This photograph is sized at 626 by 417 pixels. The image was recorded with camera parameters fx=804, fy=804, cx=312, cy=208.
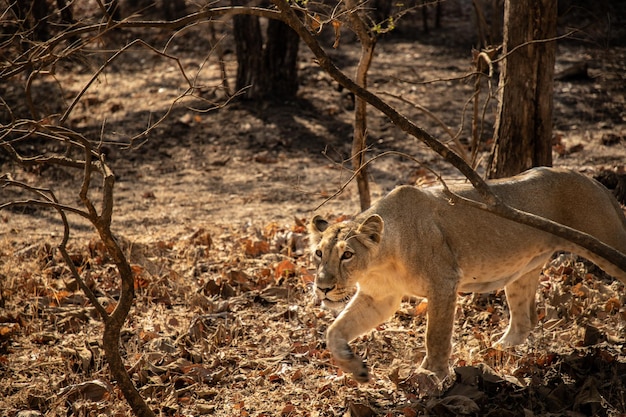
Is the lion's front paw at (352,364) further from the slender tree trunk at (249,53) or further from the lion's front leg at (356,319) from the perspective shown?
the slender tree trunk at (249,53)

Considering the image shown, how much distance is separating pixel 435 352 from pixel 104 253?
172 inches

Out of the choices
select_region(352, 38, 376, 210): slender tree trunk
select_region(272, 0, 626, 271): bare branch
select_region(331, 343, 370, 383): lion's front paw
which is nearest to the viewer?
select_region(272, 0, 626, 271): bare branch

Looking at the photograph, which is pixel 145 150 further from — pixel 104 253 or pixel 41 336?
pixel 41 336

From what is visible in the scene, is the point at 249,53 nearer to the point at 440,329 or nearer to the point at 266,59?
the point at 266,59

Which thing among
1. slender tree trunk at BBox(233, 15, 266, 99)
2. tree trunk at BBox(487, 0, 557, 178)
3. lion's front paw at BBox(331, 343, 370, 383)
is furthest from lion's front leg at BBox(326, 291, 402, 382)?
slender tree trunk at BBox(233, 15, 266, 99)

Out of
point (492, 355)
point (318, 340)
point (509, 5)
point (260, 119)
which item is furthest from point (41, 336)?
point (260, 119)

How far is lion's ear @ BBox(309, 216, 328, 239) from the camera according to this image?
6027 millimetres

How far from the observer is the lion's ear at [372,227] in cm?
571

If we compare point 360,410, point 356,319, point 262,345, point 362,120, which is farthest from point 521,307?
point 362,120

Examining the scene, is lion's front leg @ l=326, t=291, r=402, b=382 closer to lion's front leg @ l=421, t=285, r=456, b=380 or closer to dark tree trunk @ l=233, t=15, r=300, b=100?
lion's front leg @ l=421, t=285, r=456, b=380

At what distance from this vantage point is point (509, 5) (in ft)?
24.7

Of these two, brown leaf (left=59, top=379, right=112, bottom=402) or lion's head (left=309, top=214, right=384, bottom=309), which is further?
brown leaf (left=59, top=379, right=112, bottom=402)

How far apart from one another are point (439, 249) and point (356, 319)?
32.3 inches

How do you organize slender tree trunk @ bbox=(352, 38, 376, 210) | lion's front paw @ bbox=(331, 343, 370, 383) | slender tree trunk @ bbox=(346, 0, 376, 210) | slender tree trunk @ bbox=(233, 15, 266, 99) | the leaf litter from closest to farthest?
lion's front paw @ bbox=(331, 343, 370, 383) → the leaf litter → slender tree trunk @ bbox=(346, 0, 376, 210) → slender tree trunk @ bbox=(352, 38, 376, 210) → slender tree trunk @ bbox=(233, 15, 266, 99)
